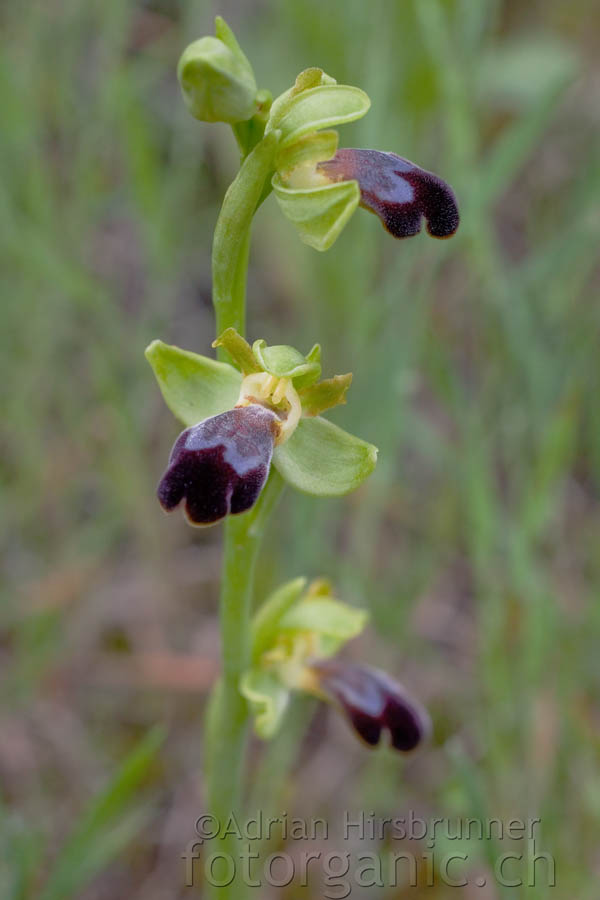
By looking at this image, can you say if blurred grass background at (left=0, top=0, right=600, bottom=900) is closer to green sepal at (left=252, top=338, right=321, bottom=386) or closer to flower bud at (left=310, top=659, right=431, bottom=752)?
flower bud at (left=310, top=659, right=431, bottom=752)

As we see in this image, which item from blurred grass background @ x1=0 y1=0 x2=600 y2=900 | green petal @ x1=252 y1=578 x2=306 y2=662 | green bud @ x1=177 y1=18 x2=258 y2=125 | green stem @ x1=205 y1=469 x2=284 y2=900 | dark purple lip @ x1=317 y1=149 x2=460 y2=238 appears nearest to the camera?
green bud @ x1=177 y1=18 x2=258 y2=125

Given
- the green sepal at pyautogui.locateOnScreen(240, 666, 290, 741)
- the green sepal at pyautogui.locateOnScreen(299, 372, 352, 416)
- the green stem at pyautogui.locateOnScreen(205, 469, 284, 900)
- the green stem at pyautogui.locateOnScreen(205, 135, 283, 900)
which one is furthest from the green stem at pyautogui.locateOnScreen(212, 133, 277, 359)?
the green sepal at pyautogui.locateOnScreen(240, 666, 290, 741)

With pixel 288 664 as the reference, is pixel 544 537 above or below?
above

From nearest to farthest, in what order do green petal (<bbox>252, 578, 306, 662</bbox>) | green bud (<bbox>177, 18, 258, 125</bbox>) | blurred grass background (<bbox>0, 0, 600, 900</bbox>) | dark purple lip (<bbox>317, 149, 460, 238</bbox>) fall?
1. green bud (<bbox>177, 18, 258, 125</bbox>)
2. dark purple lip (<bbox>317, 149, 460, 238</bbox>)
3. green petal (<bbox>252, 578, 306, 662</bbox>)
4. blurred grass background (<bbox>0, 0, 600, 900</bbox>)

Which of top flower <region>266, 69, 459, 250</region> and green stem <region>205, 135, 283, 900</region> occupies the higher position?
top flower <region>266, 69, 459, 250</region>

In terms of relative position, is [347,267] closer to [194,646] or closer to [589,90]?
[194,646]

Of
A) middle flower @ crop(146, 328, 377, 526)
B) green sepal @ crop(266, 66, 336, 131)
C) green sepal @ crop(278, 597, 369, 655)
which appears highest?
green sepal @ crop(266, 66, 336, 131)

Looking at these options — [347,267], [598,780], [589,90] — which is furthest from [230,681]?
[589,90]
